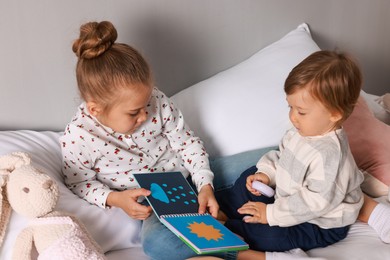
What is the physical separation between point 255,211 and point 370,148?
370mm

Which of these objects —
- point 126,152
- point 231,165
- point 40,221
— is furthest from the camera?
point 231,165

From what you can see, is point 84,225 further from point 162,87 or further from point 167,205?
point 162,87

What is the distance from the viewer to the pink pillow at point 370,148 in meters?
1.33

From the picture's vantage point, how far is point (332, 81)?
1.11 m

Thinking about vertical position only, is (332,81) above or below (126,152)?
above

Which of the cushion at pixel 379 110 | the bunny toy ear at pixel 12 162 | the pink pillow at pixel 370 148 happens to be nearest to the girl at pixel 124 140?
the bunny toy ear at pixel 12 162

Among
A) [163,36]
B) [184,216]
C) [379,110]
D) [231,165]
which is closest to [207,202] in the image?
[184,216]

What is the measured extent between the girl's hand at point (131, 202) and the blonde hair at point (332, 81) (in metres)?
0.40

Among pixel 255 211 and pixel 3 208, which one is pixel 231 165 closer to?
pixel 255 211

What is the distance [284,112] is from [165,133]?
14.2 inches

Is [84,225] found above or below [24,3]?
below

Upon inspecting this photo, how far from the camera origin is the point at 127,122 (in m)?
1.21

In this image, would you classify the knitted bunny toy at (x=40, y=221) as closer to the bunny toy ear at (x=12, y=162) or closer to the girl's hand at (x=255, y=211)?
the bunny toy ear at (x=12, y=162)

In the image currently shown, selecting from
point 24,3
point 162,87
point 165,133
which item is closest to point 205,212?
point 165,133
